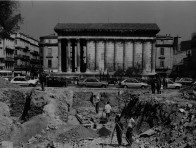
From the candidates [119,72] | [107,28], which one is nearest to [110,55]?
[119,72]

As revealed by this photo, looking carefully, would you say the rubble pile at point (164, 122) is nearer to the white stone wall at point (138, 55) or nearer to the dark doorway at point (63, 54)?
the white stone wall at point (138, 55)

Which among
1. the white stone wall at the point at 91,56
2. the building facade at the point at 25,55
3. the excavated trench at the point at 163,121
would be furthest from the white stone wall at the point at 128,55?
the excavated trench at the point at 163,121

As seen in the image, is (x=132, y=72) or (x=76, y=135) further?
(x=132, y=72)

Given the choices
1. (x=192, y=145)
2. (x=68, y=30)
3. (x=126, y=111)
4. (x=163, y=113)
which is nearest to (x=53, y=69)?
(x=68, y=30)

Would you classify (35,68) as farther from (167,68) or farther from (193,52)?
(193,52)

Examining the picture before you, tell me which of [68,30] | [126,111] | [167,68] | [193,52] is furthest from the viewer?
[167,68]

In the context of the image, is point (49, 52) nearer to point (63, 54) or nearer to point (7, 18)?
point (63, 54)
